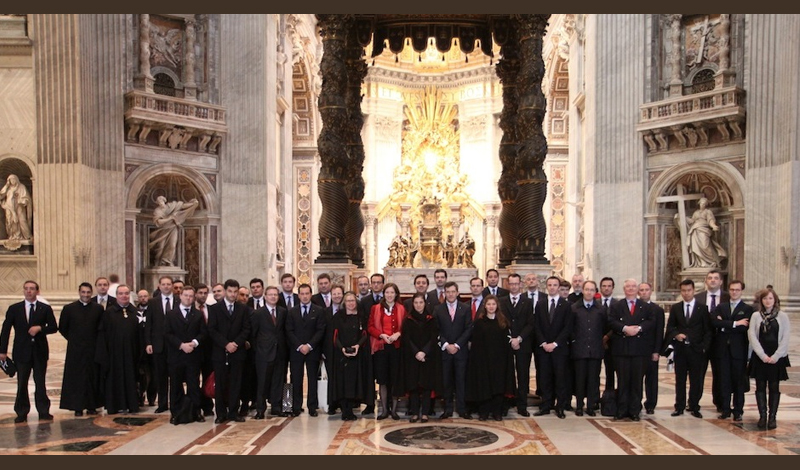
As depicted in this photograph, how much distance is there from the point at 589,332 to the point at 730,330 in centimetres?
147

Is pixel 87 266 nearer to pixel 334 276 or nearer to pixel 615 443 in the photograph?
pixel 334 276

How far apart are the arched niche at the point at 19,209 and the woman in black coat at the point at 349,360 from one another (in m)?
10.4

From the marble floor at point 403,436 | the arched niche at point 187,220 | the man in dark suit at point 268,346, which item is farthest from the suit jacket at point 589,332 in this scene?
the arched niche at point 187,220

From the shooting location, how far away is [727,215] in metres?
17.0

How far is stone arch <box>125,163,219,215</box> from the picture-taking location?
16797 millimetres

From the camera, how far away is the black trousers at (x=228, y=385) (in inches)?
307

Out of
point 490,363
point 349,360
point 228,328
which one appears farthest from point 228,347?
point 490,363

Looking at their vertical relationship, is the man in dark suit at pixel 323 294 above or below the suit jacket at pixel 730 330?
above

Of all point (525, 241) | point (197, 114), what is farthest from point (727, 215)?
point (197, 114)

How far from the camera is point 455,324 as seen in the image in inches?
312

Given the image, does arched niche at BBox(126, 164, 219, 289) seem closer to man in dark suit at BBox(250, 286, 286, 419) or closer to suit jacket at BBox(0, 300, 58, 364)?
suit jacket at BBox(0, 300, 58, 364)

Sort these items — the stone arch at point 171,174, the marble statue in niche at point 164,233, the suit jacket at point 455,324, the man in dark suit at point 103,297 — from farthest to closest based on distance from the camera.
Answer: the marble statue in niche at point 164,233
the stone arch at point 171,174
the man in dark suit at point 103,297
the suit jacket at point 455,324

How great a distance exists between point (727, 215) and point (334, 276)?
34.4 feet

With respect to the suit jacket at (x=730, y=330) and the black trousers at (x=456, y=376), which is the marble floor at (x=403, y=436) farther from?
the suit jacket at (x=730, y=330)
